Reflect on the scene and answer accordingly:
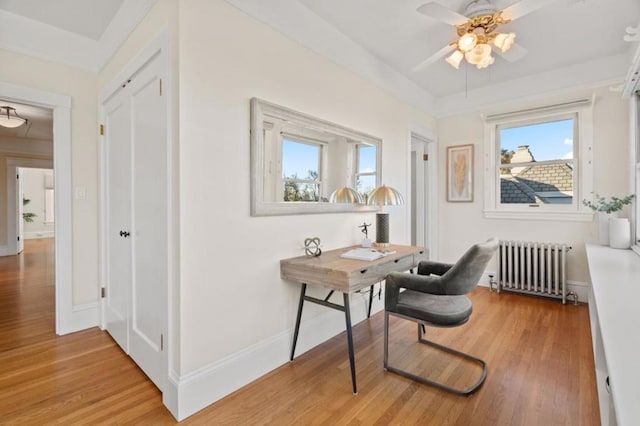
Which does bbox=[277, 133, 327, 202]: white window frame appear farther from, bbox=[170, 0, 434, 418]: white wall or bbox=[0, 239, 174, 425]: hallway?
bbox=[0, 239, 174, 425]: hallway

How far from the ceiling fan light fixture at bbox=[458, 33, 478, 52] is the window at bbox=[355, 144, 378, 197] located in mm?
1108

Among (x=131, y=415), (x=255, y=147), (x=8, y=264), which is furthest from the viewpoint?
(x=8, y=264)

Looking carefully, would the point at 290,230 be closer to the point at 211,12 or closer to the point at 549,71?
the point at 211,12

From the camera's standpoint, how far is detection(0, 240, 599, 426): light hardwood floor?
63.8 inches

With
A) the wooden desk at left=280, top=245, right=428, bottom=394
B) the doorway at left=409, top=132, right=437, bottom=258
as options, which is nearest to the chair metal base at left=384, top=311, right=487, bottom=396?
the wooden desk at left=280, top=245, right=428, bottom=394

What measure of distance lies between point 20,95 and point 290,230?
95.3 inches

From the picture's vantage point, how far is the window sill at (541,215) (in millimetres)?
3373

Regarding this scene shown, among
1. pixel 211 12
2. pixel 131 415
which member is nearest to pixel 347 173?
pixel 211 12

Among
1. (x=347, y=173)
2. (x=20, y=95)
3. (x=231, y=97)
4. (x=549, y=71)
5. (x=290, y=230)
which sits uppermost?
(x=549, y=71)

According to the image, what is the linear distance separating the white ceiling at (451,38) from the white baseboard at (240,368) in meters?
2.17

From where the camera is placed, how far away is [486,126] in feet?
13.0

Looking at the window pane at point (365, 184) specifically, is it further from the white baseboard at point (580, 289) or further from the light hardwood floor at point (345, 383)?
the white baseboard at point (580, 289)

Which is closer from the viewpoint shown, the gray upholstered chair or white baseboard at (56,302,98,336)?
the gray upholstered chair

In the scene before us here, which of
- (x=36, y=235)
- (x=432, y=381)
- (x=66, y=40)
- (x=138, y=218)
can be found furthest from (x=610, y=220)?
(x=36, y=235)
